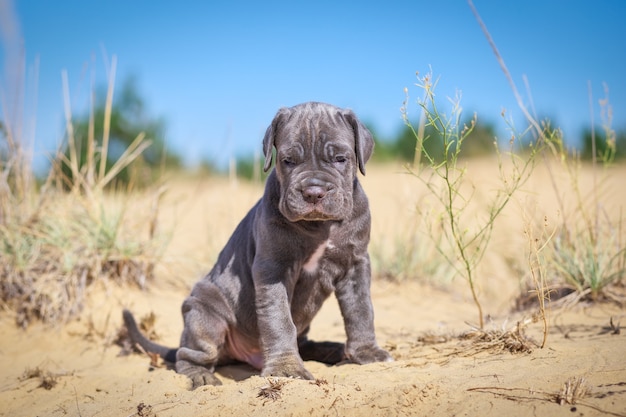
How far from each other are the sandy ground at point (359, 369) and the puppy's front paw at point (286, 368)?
0.45 ft

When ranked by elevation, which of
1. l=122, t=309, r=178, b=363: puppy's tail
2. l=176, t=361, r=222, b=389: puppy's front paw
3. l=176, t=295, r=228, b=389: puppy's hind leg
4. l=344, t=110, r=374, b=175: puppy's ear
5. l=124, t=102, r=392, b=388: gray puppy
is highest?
l=344, t=110, r=374, b=175: puppy's ear

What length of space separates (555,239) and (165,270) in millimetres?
4543

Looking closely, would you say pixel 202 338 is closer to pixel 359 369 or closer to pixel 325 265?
pixel 325 265

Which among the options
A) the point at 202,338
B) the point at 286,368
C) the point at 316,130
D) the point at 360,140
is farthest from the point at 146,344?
the point at 360,140

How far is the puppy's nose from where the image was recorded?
150 inches

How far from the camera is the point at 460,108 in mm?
4172

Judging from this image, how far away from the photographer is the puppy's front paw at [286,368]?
3895 millimetres

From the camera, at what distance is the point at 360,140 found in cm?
429

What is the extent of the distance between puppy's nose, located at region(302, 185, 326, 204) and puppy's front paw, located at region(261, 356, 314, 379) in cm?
108

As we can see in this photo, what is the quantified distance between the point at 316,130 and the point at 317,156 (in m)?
0.19

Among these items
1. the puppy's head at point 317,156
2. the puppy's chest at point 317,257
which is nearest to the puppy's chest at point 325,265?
the puppy's chest at point 317,257

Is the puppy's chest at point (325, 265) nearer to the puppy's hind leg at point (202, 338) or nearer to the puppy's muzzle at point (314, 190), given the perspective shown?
the puppy's muzzle at point (314, 190)

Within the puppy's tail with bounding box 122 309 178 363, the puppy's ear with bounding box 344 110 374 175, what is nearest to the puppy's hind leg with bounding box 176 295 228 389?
the puppy's tail with bounding box 122 309 178 363

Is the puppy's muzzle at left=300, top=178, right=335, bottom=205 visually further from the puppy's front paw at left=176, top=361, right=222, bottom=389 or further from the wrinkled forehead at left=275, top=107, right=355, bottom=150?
the puppy's front paw at left=176, top=361, right=222, bottom=389
